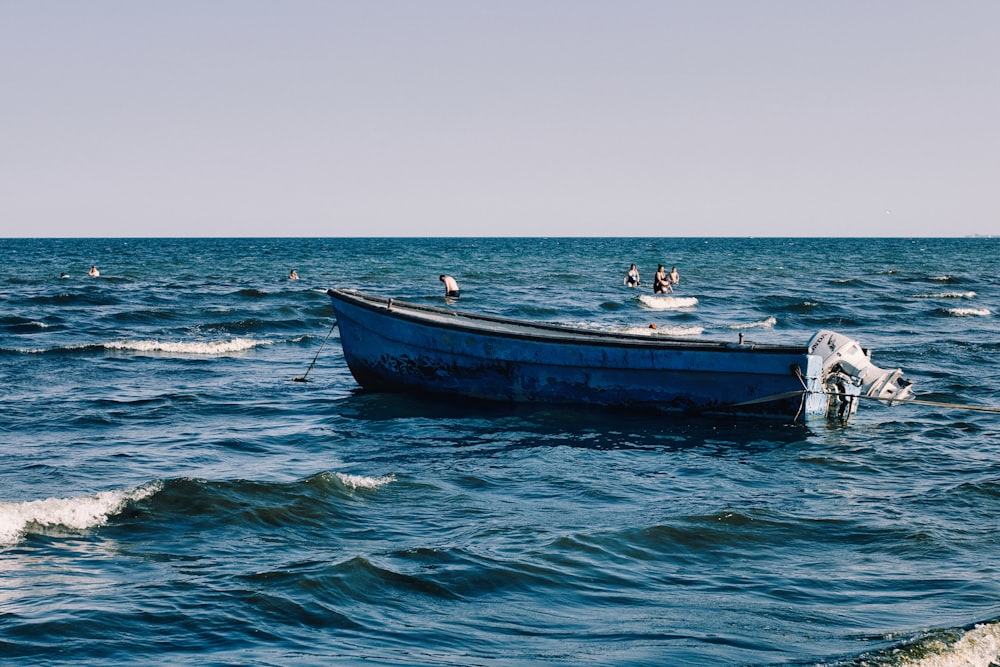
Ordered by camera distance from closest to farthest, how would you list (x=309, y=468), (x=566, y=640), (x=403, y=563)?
1. (x=566, y=640)
2. (x=403, y=563)
3. (x=309, y=468)

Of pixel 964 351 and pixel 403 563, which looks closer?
pixel 403 563

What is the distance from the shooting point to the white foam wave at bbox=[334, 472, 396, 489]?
31.4ft

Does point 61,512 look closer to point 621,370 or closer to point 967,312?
point 621,370

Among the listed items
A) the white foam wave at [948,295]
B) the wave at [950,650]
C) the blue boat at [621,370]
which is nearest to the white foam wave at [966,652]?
the wave at [950,650]

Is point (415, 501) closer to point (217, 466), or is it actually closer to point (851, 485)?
point (217, 466)

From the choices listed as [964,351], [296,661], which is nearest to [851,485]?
[296,661]

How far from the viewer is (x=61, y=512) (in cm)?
837

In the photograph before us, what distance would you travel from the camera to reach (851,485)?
31.9 feet

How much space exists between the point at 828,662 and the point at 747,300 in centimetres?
3201

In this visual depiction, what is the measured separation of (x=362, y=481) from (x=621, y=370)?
4.69 m

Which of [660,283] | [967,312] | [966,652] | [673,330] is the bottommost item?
[966,652]

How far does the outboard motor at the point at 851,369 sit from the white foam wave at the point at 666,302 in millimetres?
20000

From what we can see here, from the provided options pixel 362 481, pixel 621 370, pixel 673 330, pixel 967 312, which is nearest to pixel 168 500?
pixel 362 481

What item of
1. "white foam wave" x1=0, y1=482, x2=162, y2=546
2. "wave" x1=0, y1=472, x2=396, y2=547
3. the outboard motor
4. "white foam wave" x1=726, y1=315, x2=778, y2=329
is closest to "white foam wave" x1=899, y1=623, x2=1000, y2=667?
"wave" x1=0, y1=472, x2=396, y2=547
